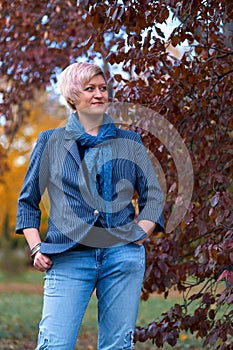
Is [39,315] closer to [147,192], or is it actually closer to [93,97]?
[147,192]

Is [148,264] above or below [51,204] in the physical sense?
below

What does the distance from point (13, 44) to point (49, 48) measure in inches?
14.1

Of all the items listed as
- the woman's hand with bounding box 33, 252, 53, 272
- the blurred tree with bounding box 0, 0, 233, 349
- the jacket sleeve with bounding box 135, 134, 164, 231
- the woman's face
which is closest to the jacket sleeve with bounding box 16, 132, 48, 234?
the woman's hand with bounding box 33, 252, 53, 272

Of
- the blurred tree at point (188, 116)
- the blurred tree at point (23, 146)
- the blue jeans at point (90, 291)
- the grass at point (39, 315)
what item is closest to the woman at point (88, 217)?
the blue jeans at point (90, 291)

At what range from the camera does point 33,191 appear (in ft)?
10.3

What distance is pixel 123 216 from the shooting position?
10.2 ft

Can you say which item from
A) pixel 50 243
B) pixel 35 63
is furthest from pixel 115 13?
pixel 35 63

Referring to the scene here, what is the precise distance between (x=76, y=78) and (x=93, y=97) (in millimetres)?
123

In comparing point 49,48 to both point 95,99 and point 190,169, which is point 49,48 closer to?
point 190,169

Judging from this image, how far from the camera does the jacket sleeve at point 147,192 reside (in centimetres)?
322

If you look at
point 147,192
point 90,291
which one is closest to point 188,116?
point 147,192

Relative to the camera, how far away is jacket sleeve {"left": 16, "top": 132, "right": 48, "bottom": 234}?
3113 mm

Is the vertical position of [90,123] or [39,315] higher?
[90,123]

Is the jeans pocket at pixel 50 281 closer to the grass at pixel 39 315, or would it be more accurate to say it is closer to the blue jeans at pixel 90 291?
the blue jeans at pixel 90 291
